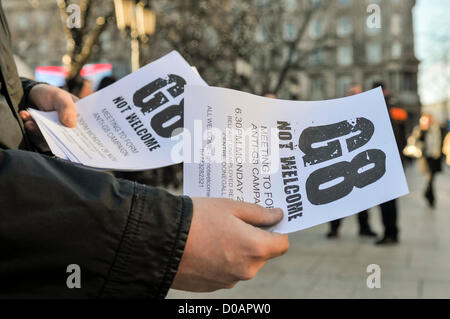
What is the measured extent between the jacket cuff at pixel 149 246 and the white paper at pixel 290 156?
0.20m

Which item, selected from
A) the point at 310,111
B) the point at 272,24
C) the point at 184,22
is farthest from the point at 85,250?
the point at 272,24

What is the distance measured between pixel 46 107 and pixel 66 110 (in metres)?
0.09

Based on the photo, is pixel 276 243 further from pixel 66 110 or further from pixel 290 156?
pixel 66 110

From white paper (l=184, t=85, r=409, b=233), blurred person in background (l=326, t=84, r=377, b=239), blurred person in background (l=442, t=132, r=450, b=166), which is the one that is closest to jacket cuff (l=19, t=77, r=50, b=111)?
white paper (l=184, t=85, r=409, b=233)

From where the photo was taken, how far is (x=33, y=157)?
983mm

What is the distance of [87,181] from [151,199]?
117 mm

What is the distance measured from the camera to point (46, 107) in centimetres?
169

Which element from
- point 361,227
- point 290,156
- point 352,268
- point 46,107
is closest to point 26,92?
point 46,107

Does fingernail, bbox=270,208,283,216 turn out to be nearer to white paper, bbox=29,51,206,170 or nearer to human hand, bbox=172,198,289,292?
human hand, bbox=172,198,289,292

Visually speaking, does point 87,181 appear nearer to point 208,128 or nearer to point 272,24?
point 208,128

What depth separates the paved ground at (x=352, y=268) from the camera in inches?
190

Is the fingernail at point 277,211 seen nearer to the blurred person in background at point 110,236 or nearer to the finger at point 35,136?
the blurred person in background at point 110,236

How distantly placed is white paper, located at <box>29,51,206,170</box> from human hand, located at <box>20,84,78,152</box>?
0.09 feet

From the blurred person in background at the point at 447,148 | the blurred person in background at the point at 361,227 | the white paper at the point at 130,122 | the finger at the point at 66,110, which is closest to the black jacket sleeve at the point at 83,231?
the white paper at the point at 130,122
